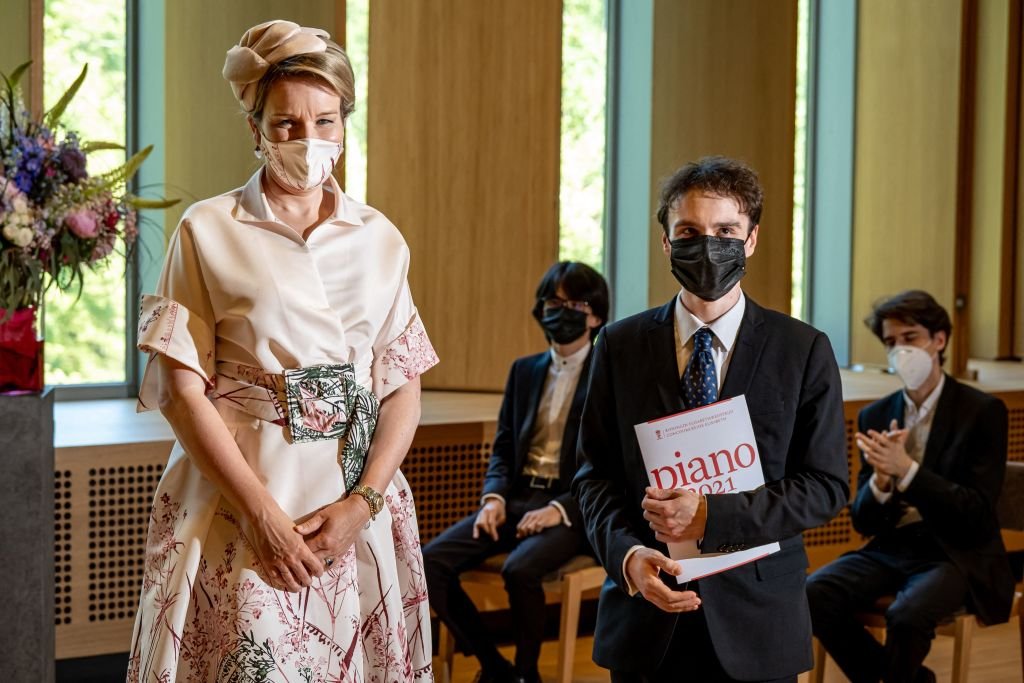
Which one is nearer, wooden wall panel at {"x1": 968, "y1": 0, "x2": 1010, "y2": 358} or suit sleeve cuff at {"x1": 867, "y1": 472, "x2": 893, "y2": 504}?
suit sleeve cuff at {"x1": 867, "y1": 472, "x2": 893, "y2": 504}

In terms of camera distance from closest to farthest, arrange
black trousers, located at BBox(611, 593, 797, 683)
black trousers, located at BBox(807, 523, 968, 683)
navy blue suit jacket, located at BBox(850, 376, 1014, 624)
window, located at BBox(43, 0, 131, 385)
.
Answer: black trousers, located at BBox(611, 593, 797, 683) < black trousers, located at BBox(807, 523, 968, 683) < navy blue suit jacket, located at BBox(850, 376, 1014, 624) < window, located at BBox(43, 0, 131, 385)

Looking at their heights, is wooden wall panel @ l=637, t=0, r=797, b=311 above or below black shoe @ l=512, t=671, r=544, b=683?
above

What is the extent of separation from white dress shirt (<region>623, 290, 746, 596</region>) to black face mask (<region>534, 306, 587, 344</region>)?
1.97m

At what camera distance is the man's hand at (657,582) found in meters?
1.96

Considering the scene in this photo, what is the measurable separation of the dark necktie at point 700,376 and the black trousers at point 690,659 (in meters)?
0.31

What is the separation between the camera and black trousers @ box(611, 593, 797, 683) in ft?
6.78

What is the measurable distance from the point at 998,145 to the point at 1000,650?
10.2 ft

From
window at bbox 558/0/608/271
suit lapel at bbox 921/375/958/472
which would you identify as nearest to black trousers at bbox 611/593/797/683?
suit lapel at bbox 921/375/958/472

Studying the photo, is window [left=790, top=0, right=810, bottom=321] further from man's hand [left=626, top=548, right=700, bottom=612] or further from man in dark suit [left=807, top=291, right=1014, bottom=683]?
man's hand [left=626, top=548, right=700, bottom=612]

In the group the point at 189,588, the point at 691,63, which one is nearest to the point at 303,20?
the point at 691,63

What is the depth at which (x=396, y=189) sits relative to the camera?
5160 mm

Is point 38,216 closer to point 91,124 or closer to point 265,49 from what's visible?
point 265,49

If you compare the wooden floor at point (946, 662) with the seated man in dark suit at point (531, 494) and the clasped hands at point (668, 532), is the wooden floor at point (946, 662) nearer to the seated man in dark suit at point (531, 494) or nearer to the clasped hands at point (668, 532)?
the seated man in dark suit at point (531, 494)

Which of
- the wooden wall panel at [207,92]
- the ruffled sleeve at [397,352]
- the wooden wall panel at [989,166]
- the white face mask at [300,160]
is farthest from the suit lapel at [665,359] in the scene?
the wooden wall panel at [989,166]
